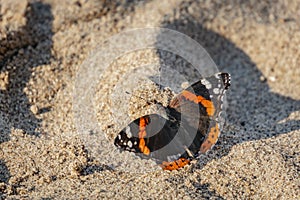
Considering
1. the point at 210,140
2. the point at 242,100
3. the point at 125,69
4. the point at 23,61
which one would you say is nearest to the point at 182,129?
the point at 210,140

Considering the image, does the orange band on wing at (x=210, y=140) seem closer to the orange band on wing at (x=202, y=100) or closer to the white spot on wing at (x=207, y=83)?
the orange band on wing at (x=202, y=100)

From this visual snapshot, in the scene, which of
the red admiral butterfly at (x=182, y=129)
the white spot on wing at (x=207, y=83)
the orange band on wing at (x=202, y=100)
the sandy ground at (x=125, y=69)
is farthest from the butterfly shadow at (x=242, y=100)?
the white spot on wing at (x=207, y=83)

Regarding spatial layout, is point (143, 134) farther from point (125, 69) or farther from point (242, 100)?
point (242, 100)

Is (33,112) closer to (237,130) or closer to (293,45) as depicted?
(237,130)

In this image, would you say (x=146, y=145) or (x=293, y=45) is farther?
(x=293, y=45)

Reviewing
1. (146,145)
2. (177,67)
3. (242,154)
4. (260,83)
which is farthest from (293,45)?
(146,145)

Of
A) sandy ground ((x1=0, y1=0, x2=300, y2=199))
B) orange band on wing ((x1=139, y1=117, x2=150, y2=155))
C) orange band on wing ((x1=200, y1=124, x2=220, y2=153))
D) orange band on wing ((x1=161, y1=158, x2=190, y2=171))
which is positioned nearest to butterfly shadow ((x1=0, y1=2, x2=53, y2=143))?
sandy ground ((x1=0, y1=0, x2=300, y2=199))

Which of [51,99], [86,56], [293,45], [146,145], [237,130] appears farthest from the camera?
[293,45]
